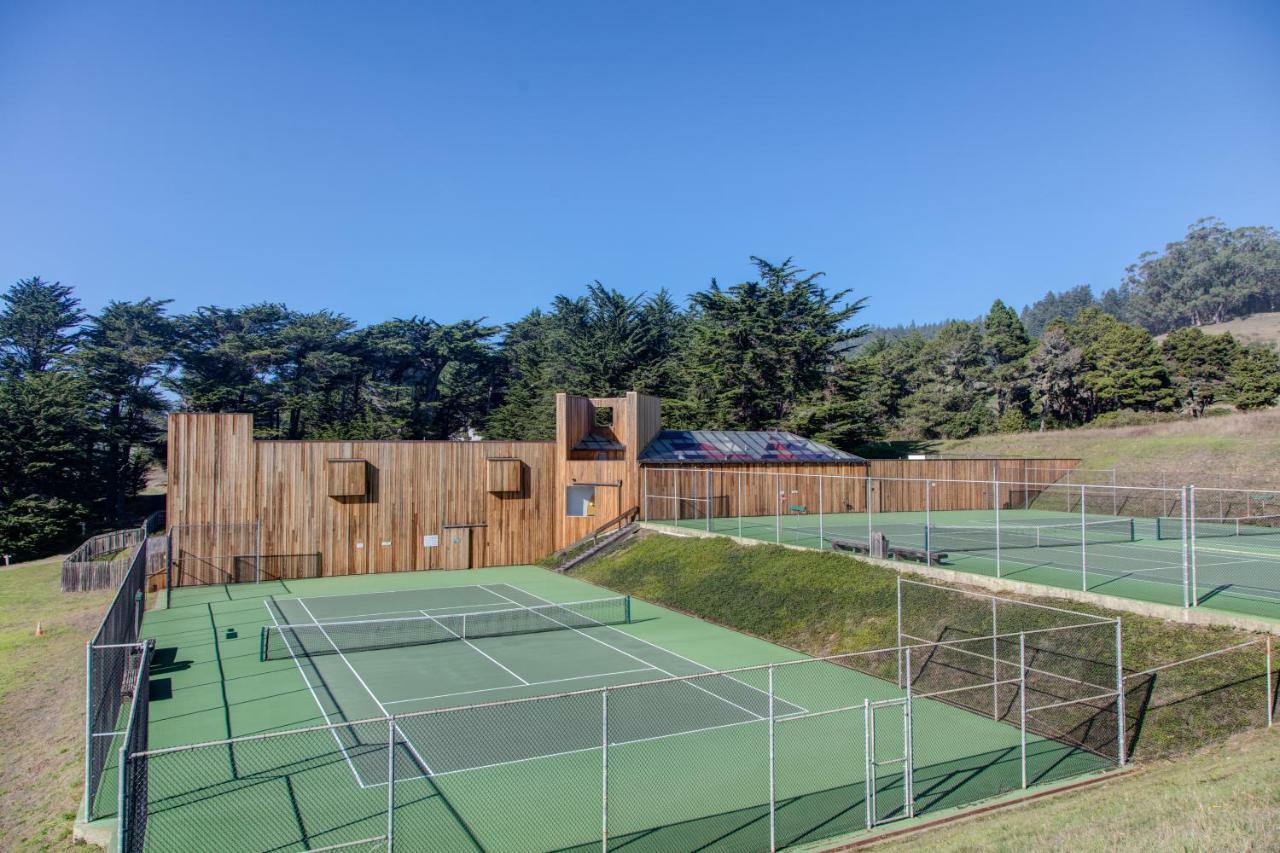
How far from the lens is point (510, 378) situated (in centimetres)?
8212

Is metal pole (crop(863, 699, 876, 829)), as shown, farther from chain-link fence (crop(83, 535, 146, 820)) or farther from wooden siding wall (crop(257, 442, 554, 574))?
wooden siding wall (crop(257, 442, 554, 574))

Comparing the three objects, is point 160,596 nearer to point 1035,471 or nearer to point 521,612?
point 521,612

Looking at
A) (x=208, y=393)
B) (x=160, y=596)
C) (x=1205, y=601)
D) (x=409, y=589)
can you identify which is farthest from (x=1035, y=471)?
(x=208, y=393)

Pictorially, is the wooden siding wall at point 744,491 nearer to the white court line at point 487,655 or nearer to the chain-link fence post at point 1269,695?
the white court line at point 487,655

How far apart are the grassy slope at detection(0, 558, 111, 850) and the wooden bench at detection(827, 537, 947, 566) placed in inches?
755

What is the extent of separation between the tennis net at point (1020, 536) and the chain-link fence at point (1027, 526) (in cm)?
9

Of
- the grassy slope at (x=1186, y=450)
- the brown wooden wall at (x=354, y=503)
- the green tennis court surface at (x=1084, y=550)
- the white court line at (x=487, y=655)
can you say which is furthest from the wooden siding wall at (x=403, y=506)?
the grassy slope at (x=1186, y=450)

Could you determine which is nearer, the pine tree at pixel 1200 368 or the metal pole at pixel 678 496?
the metal pole at pixel 678 496

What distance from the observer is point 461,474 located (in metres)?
36.8

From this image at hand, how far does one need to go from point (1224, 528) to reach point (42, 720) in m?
41.7

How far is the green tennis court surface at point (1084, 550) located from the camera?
19.1 metres

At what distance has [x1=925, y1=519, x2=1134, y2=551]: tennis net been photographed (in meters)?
27.9

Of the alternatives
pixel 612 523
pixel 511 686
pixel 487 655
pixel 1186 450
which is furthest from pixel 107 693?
pixel 1186 450

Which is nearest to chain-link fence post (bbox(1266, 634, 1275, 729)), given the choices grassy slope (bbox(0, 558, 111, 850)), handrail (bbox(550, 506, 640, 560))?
grassy slope (bbox(0, 558, 111, 850))
